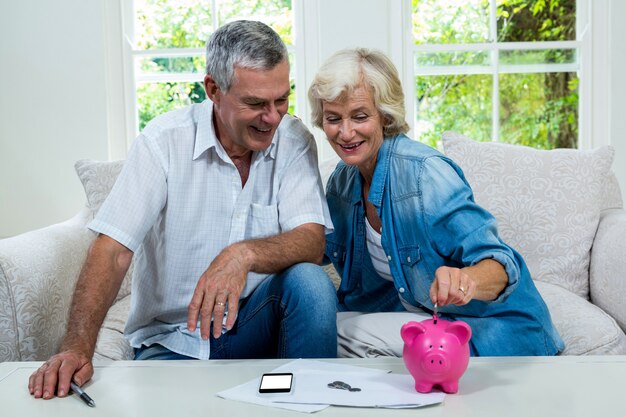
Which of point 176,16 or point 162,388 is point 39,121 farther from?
point 162,388

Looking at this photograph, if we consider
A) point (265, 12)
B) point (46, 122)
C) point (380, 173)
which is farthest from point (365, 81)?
point (46, 122)

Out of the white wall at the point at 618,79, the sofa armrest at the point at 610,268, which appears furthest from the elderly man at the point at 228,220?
the white wall at the point at 618,79

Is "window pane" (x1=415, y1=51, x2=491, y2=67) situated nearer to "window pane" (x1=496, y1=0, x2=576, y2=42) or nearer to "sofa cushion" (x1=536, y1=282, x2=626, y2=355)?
"window pane" (x1=496, y1=0, x2=576, y2=42)

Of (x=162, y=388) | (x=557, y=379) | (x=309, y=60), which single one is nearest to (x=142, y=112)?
(x=309, y=60)

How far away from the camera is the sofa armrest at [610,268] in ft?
7.02

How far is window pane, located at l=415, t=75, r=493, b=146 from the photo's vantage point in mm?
3303

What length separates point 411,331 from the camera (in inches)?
50.3

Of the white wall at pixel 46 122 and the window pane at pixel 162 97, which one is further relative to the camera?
the window pane at pixel 162 97

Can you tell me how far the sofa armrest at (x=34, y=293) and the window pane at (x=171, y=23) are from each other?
132 centimetres

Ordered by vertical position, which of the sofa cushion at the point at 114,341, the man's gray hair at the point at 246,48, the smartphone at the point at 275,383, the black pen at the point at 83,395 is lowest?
the sofa cushion at the point at 114,341

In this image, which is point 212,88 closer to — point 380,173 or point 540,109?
point 380,173

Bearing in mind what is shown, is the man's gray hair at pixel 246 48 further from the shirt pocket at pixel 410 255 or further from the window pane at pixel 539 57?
the window pane at pixel 539 57

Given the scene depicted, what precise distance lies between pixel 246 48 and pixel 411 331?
81 centimetres

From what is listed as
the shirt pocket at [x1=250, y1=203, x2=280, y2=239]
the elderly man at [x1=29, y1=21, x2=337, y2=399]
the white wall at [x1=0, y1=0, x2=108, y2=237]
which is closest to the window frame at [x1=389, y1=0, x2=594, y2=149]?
the white wall at [x1=0, y1=0, x2=108, y2=237]
